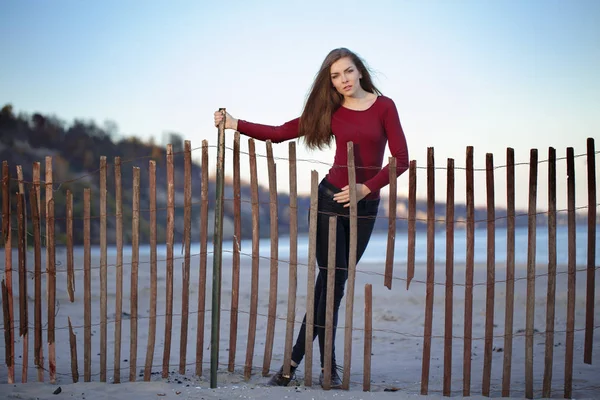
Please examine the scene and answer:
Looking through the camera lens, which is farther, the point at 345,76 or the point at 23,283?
the point at 23,283

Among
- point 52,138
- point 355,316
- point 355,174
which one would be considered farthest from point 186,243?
point 52,138

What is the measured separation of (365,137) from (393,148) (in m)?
0.18

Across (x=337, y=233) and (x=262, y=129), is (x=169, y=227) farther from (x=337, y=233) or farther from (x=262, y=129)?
(x=337, y=233)

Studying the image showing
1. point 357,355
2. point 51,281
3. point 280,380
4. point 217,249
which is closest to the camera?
point 217,249

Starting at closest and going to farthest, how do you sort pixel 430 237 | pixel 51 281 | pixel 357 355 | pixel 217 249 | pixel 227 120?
pixel 430 237 → pixel 217 249 → pixel 227 120 → pixel 51 281 → pixel 357 355

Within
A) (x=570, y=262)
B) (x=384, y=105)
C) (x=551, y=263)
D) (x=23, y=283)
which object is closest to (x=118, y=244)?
(x=23, y=283)

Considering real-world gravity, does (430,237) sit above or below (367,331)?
above

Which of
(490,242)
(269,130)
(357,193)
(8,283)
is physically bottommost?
(8,283)

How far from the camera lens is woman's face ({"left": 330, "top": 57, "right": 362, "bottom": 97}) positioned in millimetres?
3703

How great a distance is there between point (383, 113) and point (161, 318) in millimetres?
4793

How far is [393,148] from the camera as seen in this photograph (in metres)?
3.65

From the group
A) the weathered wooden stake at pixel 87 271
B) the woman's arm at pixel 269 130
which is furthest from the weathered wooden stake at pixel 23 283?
the woman's arm at pixel 269 130

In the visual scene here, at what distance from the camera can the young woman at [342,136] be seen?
12.0ft

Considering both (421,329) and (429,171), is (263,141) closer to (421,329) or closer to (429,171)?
(429,171)
